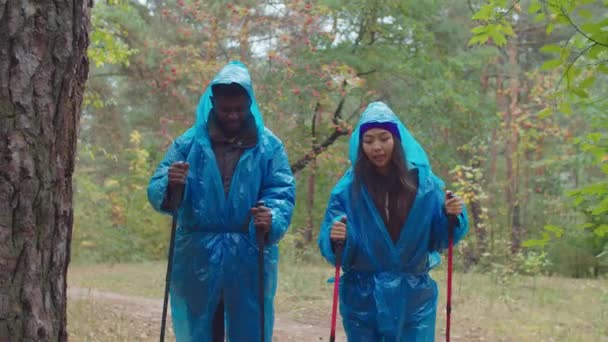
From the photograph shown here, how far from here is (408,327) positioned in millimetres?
3260

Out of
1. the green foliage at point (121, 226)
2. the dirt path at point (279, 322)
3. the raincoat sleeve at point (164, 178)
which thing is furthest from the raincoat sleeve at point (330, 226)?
the green foliage at point (121, 226)

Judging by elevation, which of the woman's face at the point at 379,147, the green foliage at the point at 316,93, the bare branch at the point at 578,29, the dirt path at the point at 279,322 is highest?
the green foliage at the point at 316,93

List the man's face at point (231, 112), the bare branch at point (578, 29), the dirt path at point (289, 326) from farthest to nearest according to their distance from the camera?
1. the dirt path at point (289, 326)
2. the man's face at point (231, 112)
3. the bare branch at point (578, 29)

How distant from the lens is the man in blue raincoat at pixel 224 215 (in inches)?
134

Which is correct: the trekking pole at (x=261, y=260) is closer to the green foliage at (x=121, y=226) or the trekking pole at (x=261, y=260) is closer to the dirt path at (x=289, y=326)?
the dirt path at (x=289, y=326)

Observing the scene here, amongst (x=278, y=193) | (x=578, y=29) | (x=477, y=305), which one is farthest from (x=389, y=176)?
(x=477, y=305)

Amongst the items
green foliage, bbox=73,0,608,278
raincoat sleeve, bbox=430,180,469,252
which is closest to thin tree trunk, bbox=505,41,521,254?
green foliage, bbox=73,0,608,278

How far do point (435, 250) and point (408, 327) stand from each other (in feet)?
1.49

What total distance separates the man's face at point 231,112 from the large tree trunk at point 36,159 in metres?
1.46

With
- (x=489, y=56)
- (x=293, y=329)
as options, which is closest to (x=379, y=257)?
(x=293, y=329)

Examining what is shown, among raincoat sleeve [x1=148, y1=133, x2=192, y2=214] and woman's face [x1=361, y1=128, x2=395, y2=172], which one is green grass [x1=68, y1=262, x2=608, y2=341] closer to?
raincoat sleeve [x1=148, y1=133, x2=192, y2=214]

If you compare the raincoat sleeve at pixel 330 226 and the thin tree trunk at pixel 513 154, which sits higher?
the thin tree trunk at pixel 513 154

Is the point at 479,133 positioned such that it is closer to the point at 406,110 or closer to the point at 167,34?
the point at 406,110

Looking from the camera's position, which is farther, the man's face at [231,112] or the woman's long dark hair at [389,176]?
the man's face at [231,112]
